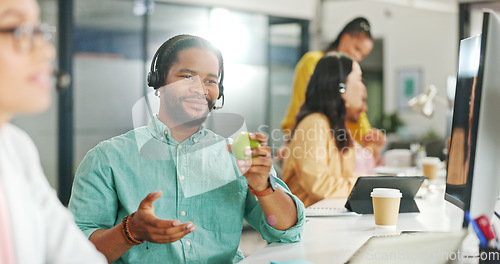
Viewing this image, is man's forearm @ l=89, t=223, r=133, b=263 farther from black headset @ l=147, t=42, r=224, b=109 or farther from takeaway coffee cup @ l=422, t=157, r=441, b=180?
takeaway coffee cup @ l=422, t=157, r=441, b=180

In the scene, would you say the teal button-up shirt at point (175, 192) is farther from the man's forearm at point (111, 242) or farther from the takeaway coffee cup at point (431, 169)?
the takeaway coffee cup at point (431, 169)

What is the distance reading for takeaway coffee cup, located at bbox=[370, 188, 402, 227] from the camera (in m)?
1.56

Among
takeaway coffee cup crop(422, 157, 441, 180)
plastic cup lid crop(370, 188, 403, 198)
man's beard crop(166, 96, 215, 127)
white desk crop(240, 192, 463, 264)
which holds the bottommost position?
takeaway coffee cup crop(422, 157, 441, 180)

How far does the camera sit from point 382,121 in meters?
8.63

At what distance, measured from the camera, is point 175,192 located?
4.25 feet

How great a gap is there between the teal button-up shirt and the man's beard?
1.5 inches

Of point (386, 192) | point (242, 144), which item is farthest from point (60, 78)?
point (386, 192)

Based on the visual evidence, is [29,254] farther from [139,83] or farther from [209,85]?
[139,83]

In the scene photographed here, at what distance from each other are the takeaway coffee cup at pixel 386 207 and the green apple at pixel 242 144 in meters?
0.55

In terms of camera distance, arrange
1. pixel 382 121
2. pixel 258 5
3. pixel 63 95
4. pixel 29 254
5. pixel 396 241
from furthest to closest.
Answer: pixel 382 121 < pixel 258 5 < pixel 63 95 < pixel 396 241 < pixel 29 254

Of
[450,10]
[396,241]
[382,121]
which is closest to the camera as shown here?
[396,241]

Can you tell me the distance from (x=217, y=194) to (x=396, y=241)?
475 mm

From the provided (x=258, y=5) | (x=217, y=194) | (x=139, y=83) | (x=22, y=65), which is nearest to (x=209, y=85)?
(x=217, y=194)

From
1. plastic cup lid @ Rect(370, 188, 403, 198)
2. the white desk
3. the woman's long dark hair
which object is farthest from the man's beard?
the woman's long dark hair
